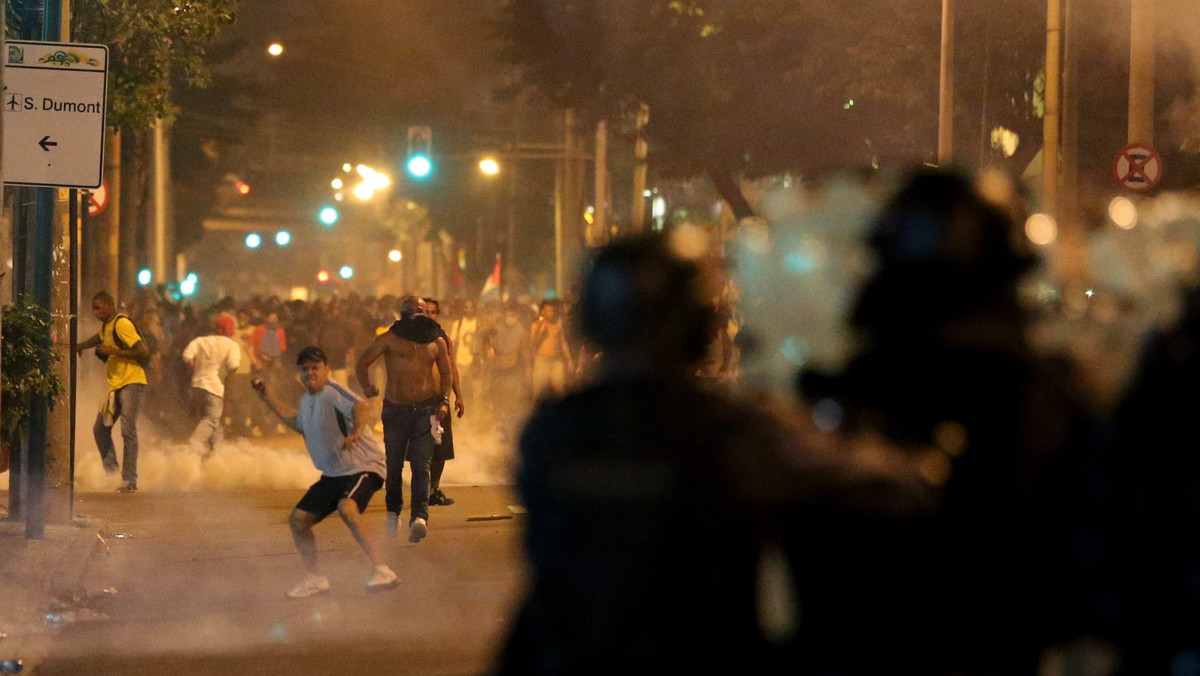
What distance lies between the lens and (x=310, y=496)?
8.09 meters

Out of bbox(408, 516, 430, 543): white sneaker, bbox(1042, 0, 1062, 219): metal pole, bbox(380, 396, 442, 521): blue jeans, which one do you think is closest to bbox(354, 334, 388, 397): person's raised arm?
bbox(380, 396, 442, 521): blue jeans

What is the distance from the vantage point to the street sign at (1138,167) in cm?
1436

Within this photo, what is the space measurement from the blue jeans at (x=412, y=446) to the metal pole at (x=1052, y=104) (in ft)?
28.8

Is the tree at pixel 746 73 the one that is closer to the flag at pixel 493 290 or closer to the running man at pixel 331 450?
the flag at pixel 493 290

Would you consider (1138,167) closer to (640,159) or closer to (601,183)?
(640,159)

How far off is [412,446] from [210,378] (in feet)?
17.8

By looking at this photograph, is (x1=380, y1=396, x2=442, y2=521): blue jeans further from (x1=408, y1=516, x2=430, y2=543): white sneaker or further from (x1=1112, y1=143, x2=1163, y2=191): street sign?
(x1=1112, y1=143, x2=1163, y2=191): street sign

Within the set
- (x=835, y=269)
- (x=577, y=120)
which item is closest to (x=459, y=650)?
(x=835, y=269)

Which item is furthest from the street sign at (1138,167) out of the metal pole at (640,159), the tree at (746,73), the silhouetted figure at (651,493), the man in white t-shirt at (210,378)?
the silhouetted figure at (651,493)

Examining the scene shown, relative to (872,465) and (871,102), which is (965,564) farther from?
(871,102)

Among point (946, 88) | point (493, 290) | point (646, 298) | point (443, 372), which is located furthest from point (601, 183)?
point (646, 298)

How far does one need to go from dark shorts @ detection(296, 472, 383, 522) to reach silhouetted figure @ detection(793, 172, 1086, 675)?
5.79 meters

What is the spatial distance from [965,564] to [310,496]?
6124 millimetres

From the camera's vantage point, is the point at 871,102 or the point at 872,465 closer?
the point at 872,465
